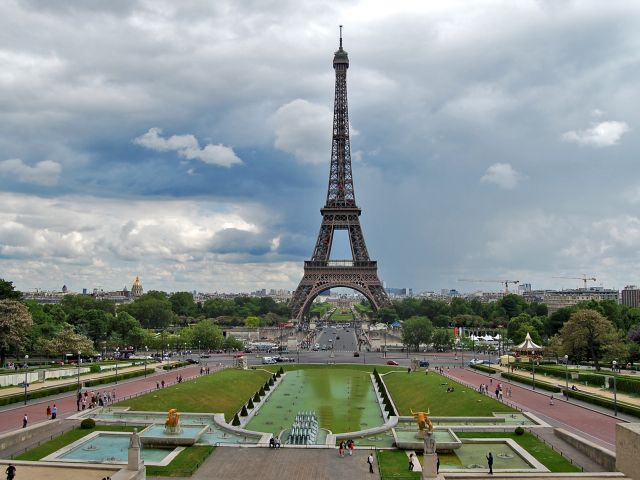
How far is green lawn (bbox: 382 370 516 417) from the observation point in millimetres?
45156

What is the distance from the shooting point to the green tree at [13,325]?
2598 inches

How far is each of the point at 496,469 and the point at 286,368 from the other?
52.0 metres

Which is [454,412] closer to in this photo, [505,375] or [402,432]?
[402,432]

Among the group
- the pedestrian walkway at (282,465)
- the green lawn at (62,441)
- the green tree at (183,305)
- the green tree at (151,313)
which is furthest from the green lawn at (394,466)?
the green tree at (183,305)

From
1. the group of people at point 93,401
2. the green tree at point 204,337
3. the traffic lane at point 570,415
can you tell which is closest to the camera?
the traffic lane at point 570,415

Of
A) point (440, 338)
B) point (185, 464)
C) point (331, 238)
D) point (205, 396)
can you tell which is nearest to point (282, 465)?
point (185, 464)

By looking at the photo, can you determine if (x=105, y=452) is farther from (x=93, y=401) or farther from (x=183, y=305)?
(x=183, y=305)

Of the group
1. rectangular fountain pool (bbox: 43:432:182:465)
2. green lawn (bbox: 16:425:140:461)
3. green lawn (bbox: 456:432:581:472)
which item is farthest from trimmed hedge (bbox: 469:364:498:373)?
rectangular fountain pool (bbox: 43:432:182:465)

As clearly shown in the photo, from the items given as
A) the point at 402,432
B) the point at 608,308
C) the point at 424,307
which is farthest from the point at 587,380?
the point at 424,307

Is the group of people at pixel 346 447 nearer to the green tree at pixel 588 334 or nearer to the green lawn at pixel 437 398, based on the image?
the green lawn at pixel 437 398

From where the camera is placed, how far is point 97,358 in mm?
86000

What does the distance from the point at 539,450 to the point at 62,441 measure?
26.5 m

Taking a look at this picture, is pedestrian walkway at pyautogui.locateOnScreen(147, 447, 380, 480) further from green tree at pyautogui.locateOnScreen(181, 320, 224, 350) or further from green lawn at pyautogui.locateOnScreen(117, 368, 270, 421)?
green tree at pyautogui.locateOnScreen(181, 320, 224, 350)

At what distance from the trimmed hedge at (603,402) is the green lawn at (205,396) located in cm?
2714
